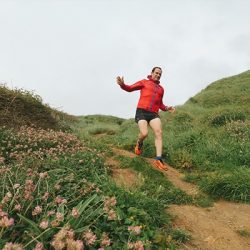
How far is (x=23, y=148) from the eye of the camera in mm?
7574

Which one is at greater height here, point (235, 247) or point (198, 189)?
point (198, 189)

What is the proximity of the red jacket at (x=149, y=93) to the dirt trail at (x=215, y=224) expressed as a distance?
2.45 metres

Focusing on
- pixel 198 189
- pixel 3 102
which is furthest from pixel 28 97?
pixel 198 189

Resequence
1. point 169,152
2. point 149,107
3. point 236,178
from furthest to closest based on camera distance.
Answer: point 169,152, point 149,107, point 236,178

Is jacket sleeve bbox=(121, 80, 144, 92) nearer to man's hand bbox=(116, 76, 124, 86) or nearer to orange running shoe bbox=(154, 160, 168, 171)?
man's hand bbox=(116, 76, 124, 86)

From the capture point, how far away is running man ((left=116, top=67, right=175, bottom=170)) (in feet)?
29.0

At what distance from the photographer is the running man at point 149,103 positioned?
8844mm

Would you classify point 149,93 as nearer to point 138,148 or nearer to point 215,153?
point 138,148

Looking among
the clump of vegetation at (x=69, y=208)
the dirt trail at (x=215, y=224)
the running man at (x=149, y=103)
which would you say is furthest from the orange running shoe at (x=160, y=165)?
the clump of vegetation at (x=69, y=208)

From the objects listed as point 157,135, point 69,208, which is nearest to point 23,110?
point 157,135

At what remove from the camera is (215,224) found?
5.75 metres

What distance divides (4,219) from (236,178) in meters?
5.15

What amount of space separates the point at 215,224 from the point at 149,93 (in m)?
4.14

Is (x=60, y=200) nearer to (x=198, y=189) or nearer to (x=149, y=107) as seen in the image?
(x=198, y=189)
